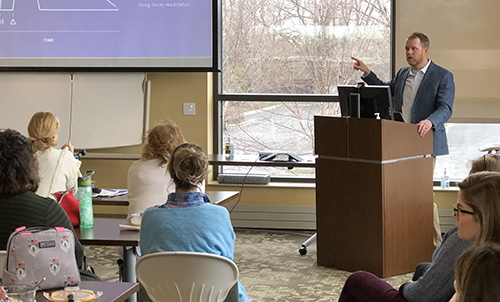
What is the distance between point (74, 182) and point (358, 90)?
2.17m

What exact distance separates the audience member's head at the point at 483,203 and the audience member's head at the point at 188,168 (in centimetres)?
129

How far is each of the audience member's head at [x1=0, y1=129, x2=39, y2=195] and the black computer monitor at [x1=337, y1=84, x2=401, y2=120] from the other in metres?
2.79

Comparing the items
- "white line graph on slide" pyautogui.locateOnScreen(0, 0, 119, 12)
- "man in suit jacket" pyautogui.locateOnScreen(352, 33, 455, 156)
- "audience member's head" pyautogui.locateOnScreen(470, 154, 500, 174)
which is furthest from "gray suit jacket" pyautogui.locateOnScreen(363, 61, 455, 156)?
"white line graph on slide" pyautogui.locateOnScreen(0, 0, 119, 12)

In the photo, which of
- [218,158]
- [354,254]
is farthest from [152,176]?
[218,158]

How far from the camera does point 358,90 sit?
5.52 metres

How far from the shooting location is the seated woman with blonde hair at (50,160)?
15.3 ft

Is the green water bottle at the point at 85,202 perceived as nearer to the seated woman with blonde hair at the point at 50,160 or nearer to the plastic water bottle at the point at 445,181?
the seated woman with blonde hair at the point at 50,160

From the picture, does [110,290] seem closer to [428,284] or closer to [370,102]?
[428,284]

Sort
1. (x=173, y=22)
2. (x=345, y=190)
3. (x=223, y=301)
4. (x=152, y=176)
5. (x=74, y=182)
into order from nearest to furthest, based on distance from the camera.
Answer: (x=223, y=301)
(x=152, y=176)
(x=74, y=182)
(x=345, y=190)
(x=173, y=22)

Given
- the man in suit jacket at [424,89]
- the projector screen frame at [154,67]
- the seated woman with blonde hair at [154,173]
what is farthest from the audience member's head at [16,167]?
the projector screen frame at [154,67]

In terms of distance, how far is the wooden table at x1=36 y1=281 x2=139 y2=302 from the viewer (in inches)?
103

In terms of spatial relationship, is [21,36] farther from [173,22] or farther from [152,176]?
[152,176]

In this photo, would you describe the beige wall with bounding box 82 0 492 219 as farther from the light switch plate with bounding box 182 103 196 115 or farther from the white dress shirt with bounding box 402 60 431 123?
the light switch plate with bounding box 182 103 196 115

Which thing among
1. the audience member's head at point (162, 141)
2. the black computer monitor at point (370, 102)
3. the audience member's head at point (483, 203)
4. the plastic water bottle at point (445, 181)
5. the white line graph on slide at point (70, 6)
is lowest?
the plastic water bottle at point (445, 181)
